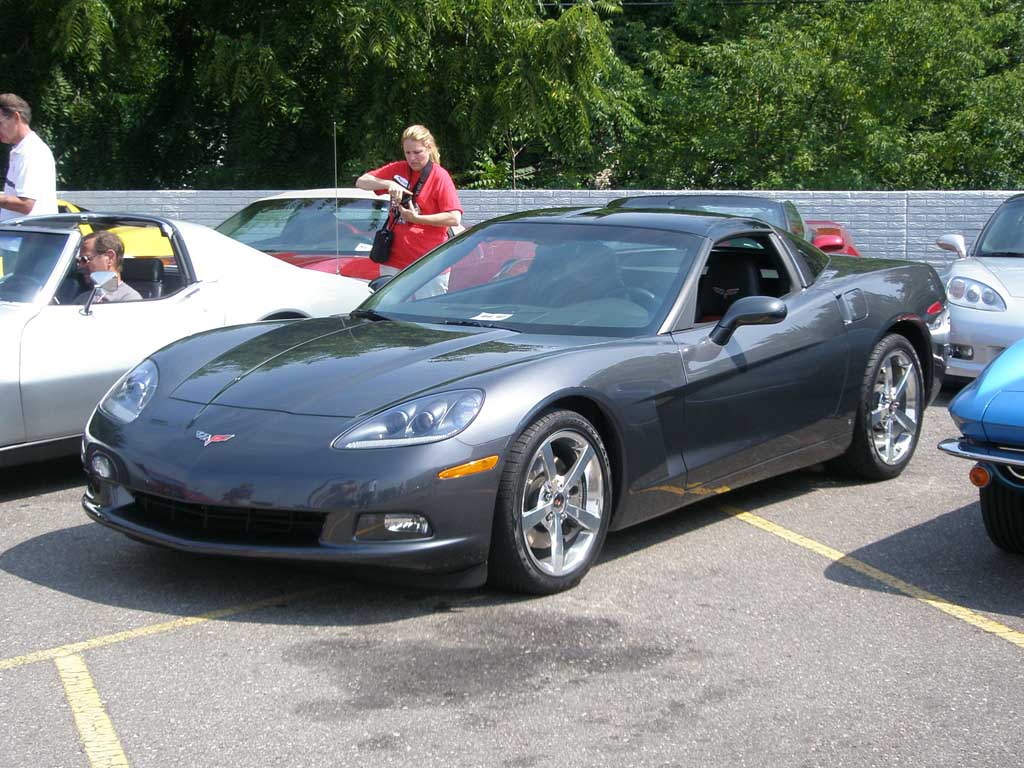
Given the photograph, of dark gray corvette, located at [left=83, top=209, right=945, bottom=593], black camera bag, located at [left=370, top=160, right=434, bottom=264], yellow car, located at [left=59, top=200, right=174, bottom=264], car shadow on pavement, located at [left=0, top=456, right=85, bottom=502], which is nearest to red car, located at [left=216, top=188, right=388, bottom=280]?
black camera bag, located at [left=370, top=160, right=434, bottom=264]

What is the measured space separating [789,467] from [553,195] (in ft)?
40.9

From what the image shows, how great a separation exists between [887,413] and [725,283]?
1.15 metres

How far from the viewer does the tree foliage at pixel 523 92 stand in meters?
18.8

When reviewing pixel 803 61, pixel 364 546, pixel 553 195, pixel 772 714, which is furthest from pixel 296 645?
pixel 803 61

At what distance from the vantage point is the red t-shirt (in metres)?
8.73

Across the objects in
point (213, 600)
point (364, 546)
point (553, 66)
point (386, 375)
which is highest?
point (553, 66)

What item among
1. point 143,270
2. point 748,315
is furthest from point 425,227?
point 748,315

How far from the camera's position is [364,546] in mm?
4324

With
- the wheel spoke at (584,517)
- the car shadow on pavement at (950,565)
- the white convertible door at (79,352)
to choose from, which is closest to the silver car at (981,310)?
the car shadow on pavement at (950,565)

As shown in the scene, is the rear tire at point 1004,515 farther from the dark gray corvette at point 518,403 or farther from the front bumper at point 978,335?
the front bumper at point 978,335

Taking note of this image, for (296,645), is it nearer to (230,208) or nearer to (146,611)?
(146,611)

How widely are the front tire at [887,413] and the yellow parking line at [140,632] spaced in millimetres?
2882

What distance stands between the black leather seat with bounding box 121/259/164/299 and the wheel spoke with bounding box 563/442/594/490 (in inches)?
116

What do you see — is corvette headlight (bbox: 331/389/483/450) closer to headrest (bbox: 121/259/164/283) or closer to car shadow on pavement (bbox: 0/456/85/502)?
car shadow on pavement (bbox: 0/456/85/502)
